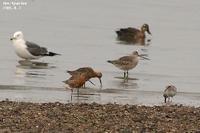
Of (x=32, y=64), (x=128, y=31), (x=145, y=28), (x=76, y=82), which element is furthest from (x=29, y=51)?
(x=145, y=28)

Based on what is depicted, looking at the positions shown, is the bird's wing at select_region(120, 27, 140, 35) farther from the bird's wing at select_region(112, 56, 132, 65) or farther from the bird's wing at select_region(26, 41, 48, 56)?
the bird's wing at select_region(112, 56, 132, 65)

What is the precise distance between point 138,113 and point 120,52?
9273 mm

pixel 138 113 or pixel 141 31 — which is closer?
pixel 138 113

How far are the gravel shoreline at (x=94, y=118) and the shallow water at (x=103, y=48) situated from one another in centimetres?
163

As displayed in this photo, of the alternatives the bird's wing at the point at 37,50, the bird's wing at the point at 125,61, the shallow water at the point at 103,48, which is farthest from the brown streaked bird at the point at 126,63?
the bird's wing at the point at 37,50

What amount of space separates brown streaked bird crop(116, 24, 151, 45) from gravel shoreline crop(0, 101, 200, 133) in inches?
481

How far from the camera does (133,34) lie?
24.1 metres

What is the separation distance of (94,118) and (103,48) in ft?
33.2

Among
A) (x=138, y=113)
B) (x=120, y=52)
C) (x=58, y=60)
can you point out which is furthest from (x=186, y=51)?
(x=138, y=113)

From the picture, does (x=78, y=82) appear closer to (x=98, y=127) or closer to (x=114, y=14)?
(x=98, y=127)

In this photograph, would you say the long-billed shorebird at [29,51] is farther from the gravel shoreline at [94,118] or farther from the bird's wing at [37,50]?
the gravel shoreline at [94,118]

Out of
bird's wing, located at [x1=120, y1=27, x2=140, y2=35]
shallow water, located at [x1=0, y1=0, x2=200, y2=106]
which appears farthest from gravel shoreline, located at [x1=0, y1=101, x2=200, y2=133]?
bird's wing, located at [x1=120, y1=27, x2=140, y2=35]

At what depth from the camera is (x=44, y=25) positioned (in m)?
23.3

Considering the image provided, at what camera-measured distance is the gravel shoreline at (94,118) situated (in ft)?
30.4
